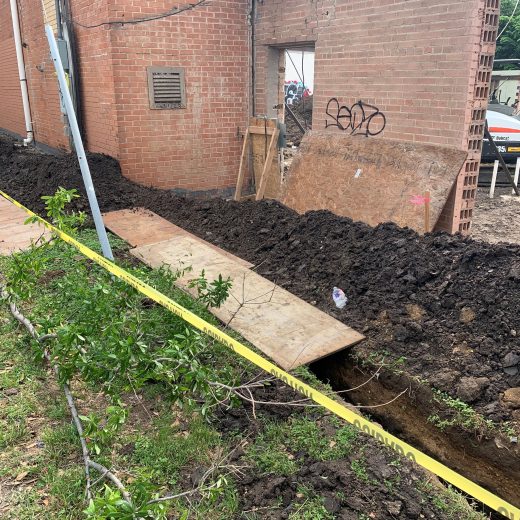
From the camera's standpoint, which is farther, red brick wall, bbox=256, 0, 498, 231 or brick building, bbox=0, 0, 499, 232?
brick building, bbox=0, 0, 499, 232

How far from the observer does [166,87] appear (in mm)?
8953

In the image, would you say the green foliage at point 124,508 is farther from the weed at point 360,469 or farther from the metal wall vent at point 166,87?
the metal wall vent at point 166,87

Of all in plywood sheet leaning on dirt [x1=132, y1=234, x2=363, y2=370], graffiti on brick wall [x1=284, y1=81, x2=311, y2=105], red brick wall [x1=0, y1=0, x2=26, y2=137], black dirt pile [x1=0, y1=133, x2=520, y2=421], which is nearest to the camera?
black dirt pile [x1=0, y1=133, x2=520, y2=421]

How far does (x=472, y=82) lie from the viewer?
231 inches

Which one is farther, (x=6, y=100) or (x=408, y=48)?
(x=6, y=100)

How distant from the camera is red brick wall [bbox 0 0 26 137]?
1465cm

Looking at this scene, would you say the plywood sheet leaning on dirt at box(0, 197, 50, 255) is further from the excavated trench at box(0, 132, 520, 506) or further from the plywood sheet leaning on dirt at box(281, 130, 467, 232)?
the plywood sheet leaning on dirt at box(281, 130, 467, 232)

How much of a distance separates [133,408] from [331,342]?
1716 millimetres

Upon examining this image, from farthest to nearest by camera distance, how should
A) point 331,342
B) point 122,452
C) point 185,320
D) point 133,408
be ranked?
1. point 331,342
2. point 185,320
3. point 133,408
4. point 122,452

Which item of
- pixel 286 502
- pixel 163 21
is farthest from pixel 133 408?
pixel 163 21

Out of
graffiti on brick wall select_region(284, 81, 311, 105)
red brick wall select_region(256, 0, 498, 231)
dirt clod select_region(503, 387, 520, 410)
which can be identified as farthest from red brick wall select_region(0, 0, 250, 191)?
graffiti on brick wall select_region(284, 81, 311, 105)

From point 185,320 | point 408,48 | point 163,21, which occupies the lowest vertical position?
point 185,320

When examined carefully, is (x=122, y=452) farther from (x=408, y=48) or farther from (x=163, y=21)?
(x=163, y=21)

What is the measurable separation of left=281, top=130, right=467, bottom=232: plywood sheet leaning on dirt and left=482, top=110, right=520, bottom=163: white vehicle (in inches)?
203
